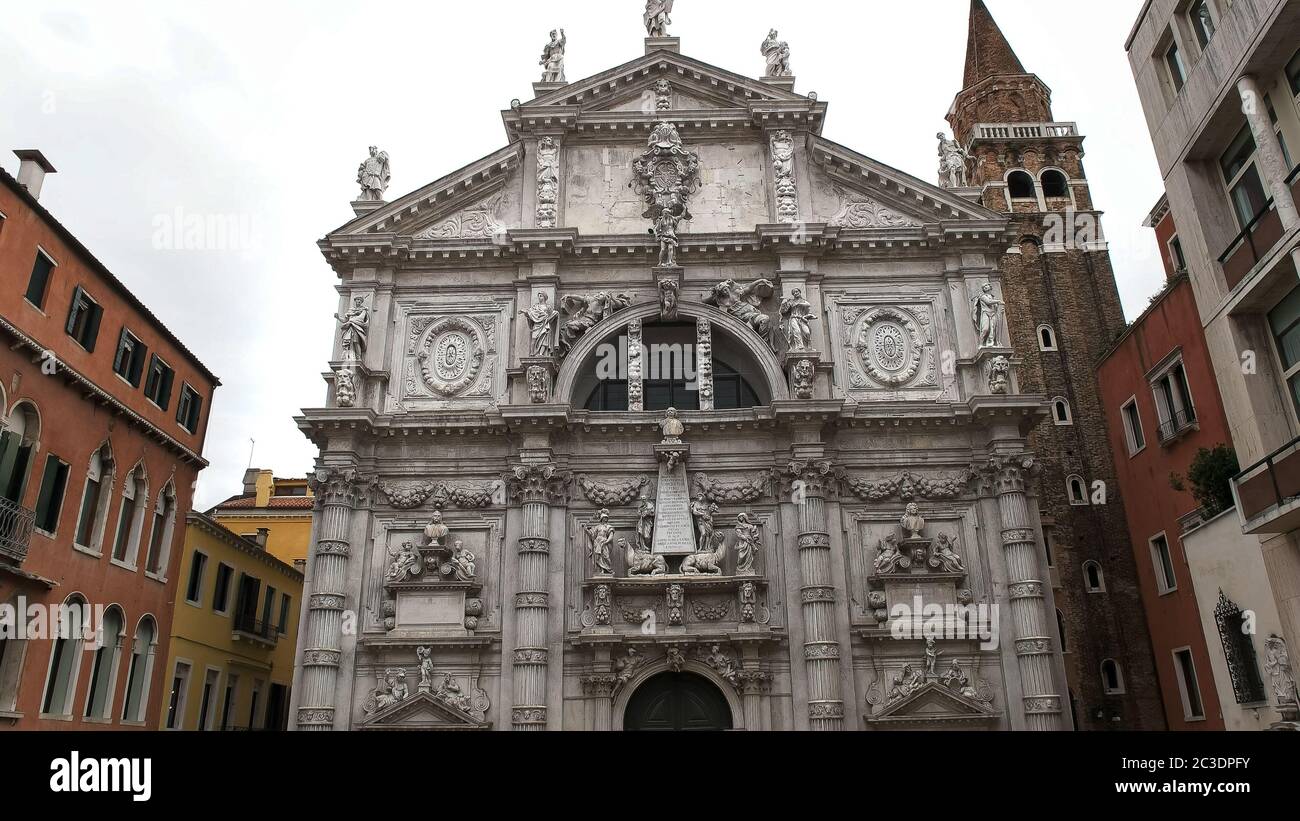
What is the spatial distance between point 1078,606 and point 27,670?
2885 cm

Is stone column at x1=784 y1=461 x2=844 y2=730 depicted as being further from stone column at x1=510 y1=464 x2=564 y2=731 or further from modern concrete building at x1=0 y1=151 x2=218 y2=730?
modern concrete building at x1=0 y1=151 x2=218 y2=730

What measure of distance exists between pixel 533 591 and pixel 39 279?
13119 millimetres

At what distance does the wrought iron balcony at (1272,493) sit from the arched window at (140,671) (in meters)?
25.5

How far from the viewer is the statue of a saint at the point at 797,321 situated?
22203mm

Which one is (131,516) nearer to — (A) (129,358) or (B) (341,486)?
(A) (129,358)

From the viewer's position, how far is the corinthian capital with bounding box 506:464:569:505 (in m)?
21.0

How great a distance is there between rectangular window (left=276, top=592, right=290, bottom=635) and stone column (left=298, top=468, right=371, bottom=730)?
14.0 metres

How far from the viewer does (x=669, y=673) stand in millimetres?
20109

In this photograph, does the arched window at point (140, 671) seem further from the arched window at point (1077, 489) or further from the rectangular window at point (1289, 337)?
the arched window at point (1077, 489)

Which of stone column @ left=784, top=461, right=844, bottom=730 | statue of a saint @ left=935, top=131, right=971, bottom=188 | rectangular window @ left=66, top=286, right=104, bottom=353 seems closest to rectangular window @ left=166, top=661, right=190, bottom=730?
rectangular window @ left=66, top=286, right=104, bottom=353

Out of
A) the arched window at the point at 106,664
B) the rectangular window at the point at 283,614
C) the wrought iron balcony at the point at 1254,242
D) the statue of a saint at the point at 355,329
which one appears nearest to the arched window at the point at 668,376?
the statue of a saint at the point at 355,329

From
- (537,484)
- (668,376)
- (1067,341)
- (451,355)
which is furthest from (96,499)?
(1067,341)
